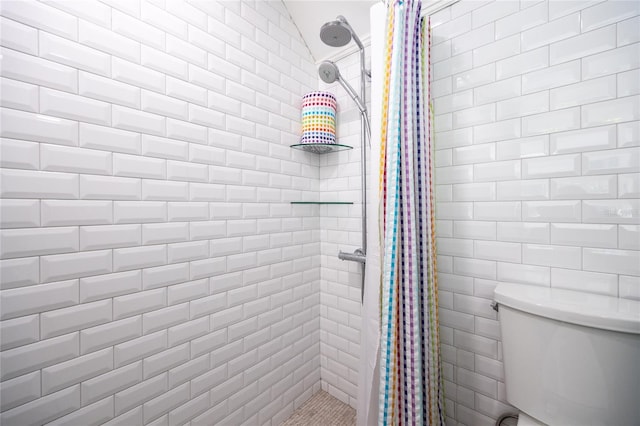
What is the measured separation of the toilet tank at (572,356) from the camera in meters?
0.66

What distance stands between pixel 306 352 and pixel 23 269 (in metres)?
1.27

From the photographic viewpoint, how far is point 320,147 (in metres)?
1.41

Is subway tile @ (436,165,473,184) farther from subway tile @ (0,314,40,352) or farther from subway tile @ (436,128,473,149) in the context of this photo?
subway tile @ (0,314,40,352)

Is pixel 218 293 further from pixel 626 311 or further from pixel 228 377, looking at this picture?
pixel 626 311

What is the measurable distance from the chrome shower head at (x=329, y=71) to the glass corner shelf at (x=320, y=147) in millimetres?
316

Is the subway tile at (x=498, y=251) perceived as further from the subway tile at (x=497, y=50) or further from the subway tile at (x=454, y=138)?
the subway tile at (x=497, y=50)

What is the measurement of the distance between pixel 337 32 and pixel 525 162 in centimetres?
95

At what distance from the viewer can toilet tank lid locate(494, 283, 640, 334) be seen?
2.15ft

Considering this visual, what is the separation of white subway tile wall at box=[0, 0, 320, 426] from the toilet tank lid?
2.52ft

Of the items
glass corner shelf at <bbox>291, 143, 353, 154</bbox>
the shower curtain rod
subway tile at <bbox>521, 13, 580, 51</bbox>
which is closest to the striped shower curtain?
the shower curtain rod

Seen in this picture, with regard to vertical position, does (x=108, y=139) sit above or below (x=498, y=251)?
above

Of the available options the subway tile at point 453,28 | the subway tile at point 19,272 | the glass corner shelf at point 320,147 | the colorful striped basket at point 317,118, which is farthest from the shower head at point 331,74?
the subway tile at point 19,272

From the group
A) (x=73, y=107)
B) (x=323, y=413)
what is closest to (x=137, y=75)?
(x=73, y=107)

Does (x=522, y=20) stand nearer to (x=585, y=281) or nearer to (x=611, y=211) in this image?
(x=611, y=211)
